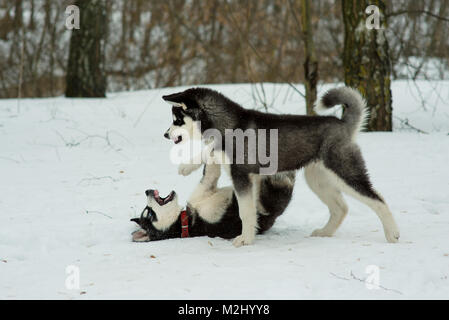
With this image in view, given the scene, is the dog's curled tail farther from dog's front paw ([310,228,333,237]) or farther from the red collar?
the red collar

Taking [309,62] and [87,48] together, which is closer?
[309,62]

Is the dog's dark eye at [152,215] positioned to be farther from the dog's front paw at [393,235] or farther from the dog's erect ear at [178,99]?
the dog's front paw at [393,235]

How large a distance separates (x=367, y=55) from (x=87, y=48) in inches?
217

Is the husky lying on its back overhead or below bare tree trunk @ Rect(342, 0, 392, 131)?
below

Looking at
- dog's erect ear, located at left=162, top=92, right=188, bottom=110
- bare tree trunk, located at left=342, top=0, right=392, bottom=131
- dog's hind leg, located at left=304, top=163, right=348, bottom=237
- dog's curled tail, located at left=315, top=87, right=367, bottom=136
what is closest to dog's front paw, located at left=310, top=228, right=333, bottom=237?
dog's hind leg, located at left=304, top=163, right=348, bottom=237

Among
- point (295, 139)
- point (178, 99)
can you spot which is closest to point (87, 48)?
point (178, 99)

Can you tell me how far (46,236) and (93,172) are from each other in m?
1.98

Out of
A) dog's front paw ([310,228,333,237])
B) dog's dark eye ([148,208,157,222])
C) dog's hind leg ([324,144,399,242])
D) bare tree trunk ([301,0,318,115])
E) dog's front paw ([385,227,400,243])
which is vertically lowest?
dog's front paw ([310,228,333,237])

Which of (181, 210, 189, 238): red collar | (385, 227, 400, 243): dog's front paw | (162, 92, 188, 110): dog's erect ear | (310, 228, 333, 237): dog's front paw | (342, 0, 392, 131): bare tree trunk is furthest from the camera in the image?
(342, 0, 392, 131): bare tree trunk

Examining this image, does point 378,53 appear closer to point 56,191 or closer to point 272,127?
point 272,127

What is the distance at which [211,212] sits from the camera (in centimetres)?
456

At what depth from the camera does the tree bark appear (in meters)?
9.94

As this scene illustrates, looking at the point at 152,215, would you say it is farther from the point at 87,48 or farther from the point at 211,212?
the point at 87,48

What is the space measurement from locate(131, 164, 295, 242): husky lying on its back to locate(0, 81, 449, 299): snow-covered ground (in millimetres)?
162
